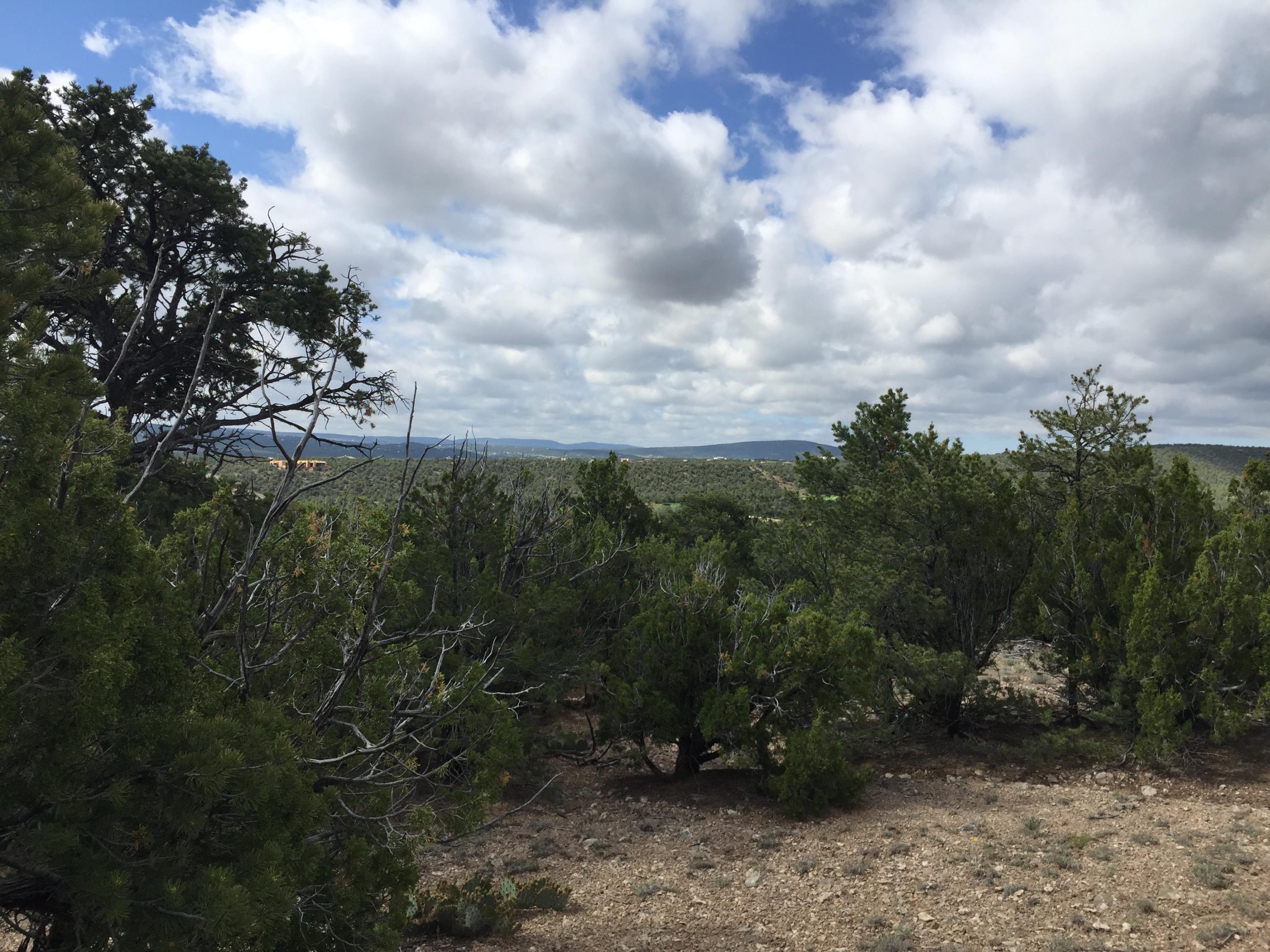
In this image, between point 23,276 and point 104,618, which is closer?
point 104,618

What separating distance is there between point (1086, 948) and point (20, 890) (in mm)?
6886

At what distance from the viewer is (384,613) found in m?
5.11

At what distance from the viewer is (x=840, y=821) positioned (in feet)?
29.3

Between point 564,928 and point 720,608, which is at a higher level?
point 720,608

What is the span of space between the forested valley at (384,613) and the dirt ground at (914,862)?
0.51 metres

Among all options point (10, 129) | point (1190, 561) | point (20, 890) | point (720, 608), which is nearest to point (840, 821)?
point (720, 608)

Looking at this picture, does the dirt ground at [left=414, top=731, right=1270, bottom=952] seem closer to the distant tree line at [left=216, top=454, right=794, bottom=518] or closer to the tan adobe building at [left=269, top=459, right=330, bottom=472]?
the tan adobe building at [left=269, top=459, right=330, bottom=472]

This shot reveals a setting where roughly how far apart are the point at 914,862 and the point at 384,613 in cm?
622

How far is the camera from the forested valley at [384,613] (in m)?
2.83

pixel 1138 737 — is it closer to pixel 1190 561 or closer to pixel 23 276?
pixel 1190 561

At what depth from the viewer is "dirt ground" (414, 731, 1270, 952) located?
5.93 m

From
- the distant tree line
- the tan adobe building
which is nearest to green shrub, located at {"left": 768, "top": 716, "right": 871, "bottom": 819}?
the distant tree line

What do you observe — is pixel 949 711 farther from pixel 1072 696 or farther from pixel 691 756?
pixel 691 756

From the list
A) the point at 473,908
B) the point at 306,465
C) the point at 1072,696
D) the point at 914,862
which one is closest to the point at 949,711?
the point at 1072,696
